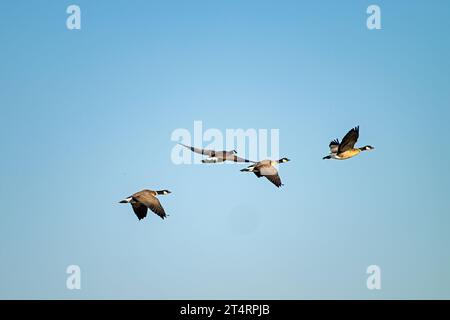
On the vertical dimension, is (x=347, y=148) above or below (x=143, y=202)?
above

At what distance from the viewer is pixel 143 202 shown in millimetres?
13531

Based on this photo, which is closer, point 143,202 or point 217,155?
point 143,202

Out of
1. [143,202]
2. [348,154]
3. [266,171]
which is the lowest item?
[143,202]

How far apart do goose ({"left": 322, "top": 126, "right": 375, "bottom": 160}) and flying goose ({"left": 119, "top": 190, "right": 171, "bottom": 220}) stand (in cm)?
476

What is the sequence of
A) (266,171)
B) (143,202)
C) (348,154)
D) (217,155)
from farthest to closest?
A: (348,154)
(217,155)
(266,171)
(143,202)

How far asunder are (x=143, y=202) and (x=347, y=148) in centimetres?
559

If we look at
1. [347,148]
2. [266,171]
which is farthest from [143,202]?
[347,148]

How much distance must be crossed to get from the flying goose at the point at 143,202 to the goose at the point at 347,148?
4.76 meters

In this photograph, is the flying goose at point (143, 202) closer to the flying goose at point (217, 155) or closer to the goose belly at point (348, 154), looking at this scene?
the flying goose at point (217, 155)

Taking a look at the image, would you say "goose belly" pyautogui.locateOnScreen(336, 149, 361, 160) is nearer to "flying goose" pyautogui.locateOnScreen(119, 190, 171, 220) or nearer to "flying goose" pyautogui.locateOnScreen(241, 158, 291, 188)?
"flying goose" pyautogui.locateOnScreen(241, 158, 291, 188)

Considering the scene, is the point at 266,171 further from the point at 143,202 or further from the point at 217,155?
the point at 143,202

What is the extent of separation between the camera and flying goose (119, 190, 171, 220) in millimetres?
13312
